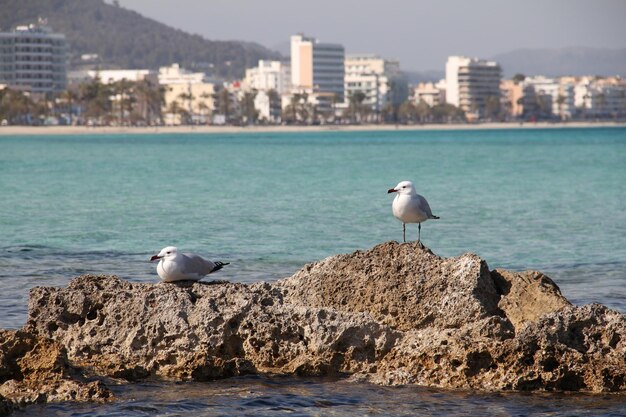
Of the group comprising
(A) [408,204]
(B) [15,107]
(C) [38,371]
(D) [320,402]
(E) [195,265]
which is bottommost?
(B) [15,107]

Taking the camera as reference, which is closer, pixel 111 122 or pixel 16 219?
pixel 16 219

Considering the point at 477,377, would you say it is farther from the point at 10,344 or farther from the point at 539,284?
the point at 10,344

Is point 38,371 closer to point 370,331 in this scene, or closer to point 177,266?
point 177,266

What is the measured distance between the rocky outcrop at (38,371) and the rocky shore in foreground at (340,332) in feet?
0.03

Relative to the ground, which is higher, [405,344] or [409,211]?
[409,211]

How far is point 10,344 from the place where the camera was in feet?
27.8

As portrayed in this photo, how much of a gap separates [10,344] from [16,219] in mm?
18938

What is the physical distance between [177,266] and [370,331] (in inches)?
66.9

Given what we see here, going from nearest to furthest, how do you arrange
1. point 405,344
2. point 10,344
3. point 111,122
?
point 10,344 < point 405,344 < point 111,122

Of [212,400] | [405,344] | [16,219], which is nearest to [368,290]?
[405,344]

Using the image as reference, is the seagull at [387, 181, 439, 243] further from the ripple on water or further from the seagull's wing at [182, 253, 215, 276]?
the ripple on water

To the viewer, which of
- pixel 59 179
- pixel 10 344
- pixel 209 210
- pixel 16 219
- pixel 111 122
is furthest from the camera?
pixel 111 122

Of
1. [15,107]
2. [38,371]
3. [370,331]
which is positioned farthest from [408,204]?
[15,107]

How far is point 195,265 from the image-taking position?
9805 mm
